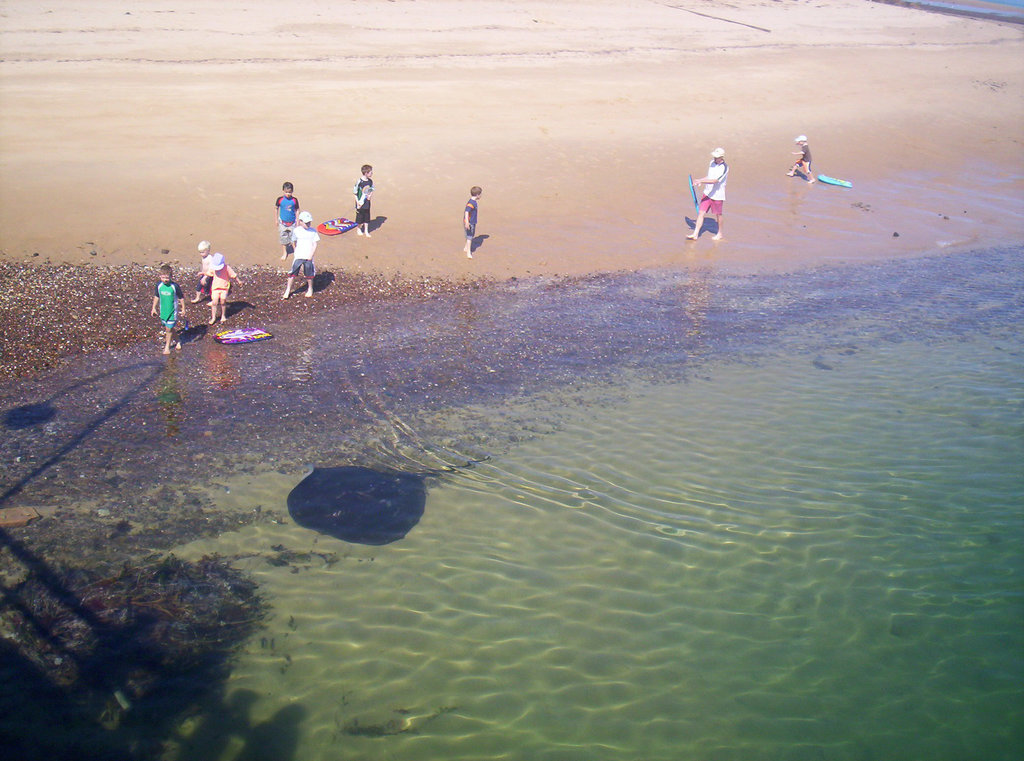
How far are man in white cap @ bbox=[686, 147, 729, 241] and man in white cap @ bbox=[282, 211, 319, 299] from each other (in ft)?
24.0

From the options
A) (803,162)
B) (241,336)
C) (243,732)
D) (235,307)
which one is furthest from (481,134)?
(243,732)

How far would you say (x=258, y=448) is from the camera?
842cm

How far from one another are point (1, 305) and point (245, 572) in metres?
7.22

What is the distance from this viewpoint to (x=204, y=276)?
1178 cm

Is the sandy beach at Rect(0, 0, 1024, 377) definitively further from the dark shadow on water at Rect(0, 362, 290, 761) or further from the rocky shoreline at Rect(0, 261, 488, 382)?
the dark shadow on water at Rect(0, 362, 290, 761)

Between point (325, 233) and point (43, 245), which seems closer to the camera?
point (43, 245)

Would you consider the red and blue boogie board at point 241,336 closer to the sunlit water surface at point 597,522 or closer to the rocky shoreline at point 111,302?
the sunlit water surface at point 597,522

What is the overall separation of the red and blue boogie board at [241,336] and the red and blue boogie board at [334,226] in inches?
151

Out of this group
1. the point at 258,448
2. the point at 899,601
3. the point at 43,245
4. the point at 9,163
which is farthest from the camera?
the point at 9,163

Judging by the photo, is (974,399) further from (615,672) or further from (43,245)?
(43,245)

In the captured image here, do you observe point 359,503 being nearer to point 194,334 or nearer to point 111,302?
point 194,334

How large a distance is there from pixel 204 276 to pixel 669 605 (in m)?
8.44

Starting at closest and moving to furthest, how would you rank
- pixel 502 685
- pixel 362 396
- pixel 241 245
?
pixel 502 685, pixel 362 396, pixel 241 245

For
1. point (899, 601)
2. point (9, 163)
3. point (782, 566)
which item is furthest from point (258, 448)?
point (9, 163)
